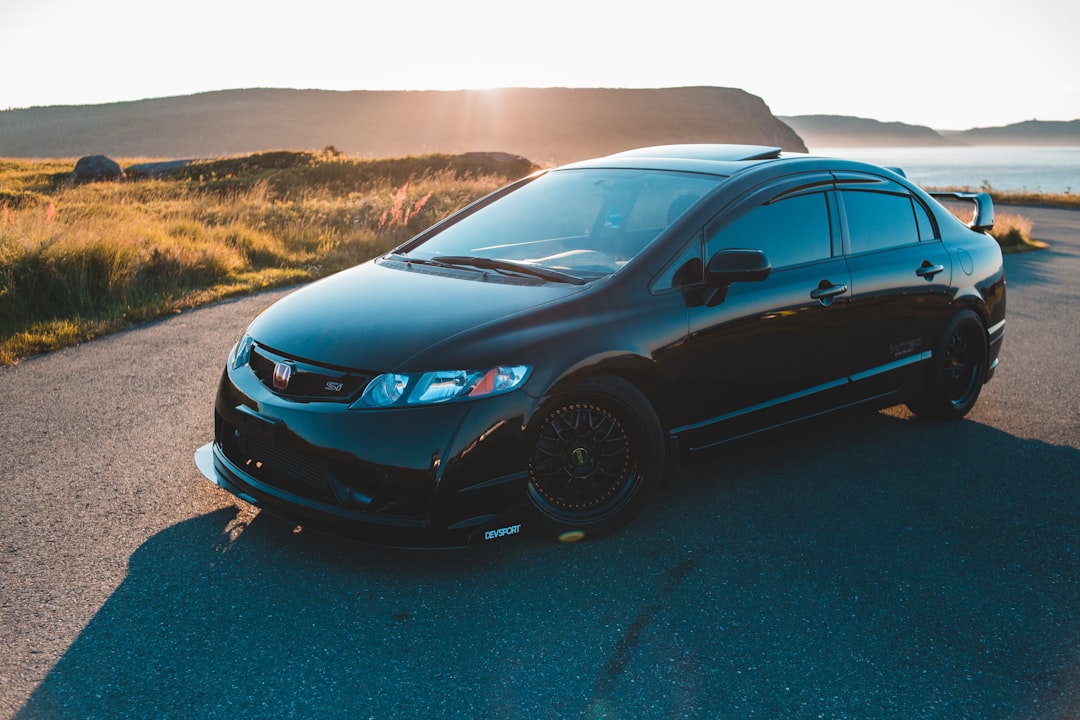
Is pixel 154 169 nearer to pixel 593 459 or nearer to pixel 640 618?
pixel 593 459

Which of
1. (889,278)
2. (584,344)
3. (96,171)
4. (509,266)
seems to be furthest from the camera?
(96,171)

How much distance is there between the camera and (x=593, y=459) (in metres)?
3.86

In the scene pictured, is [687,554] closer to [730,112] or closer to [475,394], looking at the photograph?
[475,394]

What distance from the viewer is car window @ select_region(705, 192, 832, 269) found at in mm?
4367

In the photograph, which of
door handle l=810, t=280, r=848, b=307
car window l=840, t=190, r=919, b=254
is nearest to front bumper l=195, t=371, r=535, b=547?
door handle l=810, t=280, r=848, b=307

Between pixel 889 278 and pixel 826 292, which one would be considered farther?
pixel 889 278

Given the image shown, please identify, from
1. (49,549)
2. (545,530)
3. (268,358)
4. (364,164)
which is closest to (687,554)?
(545,530)

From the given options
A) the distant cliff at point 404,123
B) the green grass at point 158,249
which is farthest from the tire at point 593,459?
the distant cliff at point 404,123

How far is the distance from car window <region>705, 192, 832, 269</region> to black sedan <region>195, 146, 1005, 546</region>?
0.05 feet

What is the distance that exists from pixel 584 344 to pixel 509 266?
2.60 ft

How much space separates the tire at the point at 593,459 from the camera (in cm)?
373

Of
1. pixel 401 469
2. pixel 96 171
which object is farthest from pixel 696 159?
pixel 96 171

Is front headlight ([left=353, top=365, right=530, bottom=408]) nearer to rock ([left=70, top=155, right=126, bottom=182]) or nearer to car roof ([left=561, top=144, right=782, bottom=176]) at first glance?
car roof ([left=561, top=144, right=782, bottom=176])

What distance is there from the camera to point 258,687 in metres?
2.83
